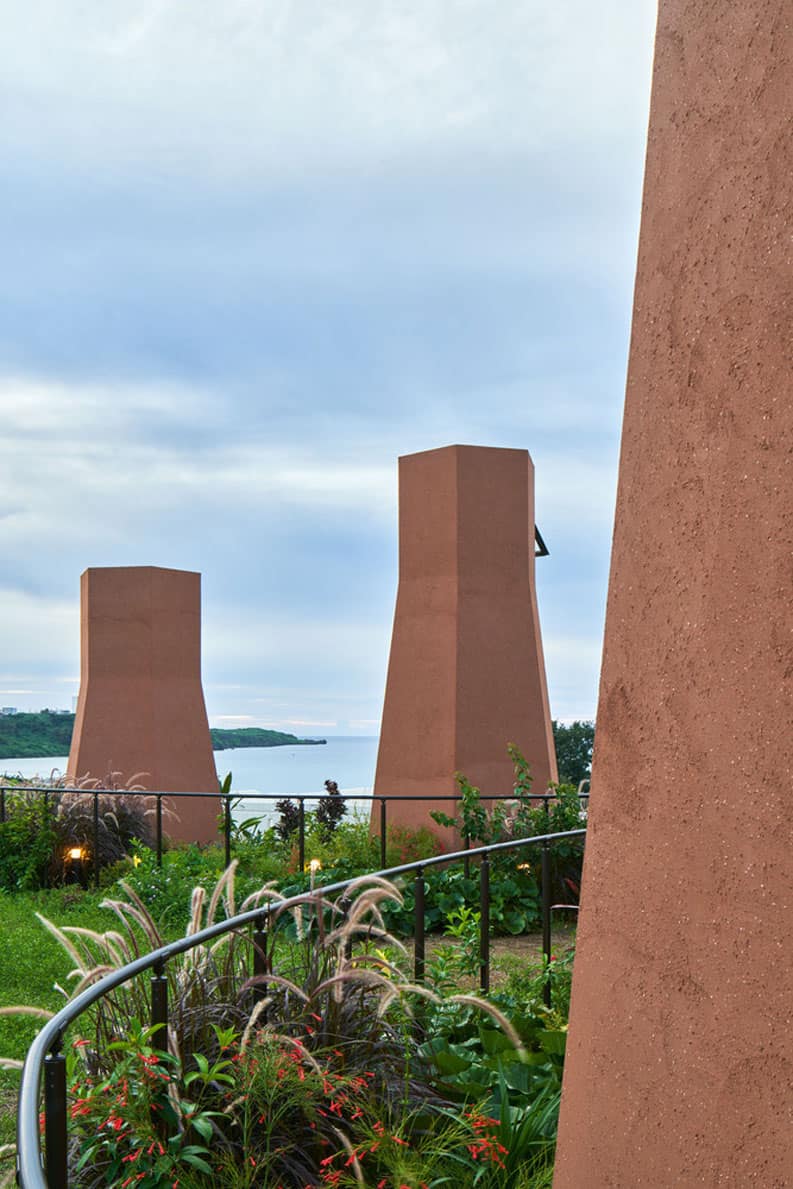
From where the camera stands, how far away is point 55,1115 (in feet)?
6.74

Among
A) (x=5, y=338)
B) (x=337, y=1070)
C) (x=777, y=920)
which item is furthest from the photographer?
(x=5, y=338)

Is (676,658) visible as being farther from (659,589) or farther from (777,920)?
(777,920)

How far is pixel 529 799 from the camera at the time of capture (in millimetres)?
8961

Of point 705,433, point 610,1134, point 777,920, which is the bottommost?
point 610,1134

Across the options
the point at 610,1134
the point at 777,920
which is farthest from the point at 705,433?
the point at 610,1134

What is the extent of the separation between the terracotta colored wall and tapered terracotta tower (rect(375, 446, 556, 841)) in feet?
27.1

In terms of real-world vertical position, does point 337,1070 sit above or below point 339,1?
below

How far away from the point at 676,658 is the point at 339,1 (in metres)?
5.59

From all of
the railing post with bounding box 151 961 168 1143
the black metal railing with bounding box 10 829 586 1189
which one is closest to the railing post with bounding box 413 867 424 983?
the black metal railing with bounding box 10 829 586 1189

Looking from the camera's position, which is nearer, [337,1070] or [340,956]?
[337,1070]

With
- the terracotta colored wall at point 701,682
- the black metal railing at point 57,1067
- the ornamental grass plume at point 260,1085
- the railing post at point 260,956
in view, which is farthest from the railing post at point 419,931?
the terracotta colored wall at point 701,682

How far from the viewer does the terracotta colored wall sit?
171cm

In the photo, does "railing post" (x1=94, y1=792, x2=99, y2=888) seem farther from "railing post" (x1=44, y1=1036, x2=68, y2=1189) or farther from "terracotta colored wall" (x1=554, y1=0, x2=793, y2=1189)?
"terracotta colored wall" (x1=554, y1=0, x2=793, y2=1189)

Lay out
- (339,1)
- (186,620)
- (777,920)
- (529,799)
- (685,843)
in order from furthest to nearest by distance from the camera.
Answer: (186,620)
(529,799)
(339,1)
(685,843)
(777,920)
